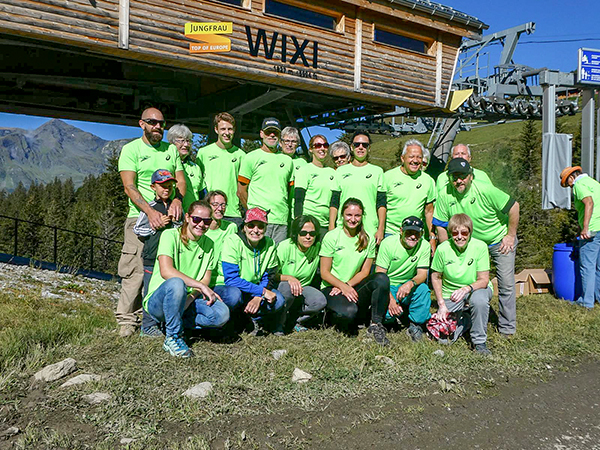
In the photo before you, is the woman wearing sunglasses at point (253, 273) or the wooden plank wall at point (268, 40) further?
the wooden plank wall at point (268, 40)

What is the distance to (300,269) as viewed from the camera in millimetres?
6090

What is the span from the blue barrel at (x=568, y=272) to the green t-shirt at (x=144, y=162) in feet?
22.7

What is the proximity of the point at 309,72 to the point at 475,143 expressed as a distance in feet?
354

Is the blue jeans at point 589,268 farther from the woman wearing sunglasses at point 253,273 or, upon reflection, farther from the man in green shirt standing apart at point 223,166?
the man in green shirt standing apart at point 223,166

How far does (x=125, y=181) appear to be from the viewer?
5.59 m

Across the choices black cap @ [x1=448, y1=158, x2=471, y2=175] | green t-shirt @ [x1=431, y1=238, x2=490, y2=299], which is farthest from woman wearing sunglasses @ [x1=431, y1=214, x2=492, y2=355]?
black cap @ [x1=448, y1=158, x2=471, y2=175]

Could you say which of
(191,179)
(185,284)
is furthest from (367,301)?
(191,179)

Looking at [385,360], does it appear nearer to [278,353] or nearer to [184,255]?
[278,353]

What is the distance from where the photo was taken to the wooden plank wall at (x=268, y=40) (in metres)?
7.97

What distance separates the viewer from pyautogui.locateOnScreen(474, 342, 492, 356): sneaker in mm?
5338

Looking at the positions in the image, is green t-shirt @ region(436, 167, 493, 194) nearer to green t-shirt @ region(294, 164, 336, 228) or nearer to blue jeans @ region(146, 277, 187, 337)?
green t-shirt @ region(294, 164, 336, 228)

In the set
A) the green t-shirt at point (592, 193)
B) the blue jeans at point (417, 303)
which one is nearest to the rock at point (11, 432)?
the blue jeans at point (417, 303)

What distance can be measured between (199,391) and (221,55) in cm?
734

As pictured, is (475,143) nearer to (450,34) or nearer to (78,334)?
(450,34)
